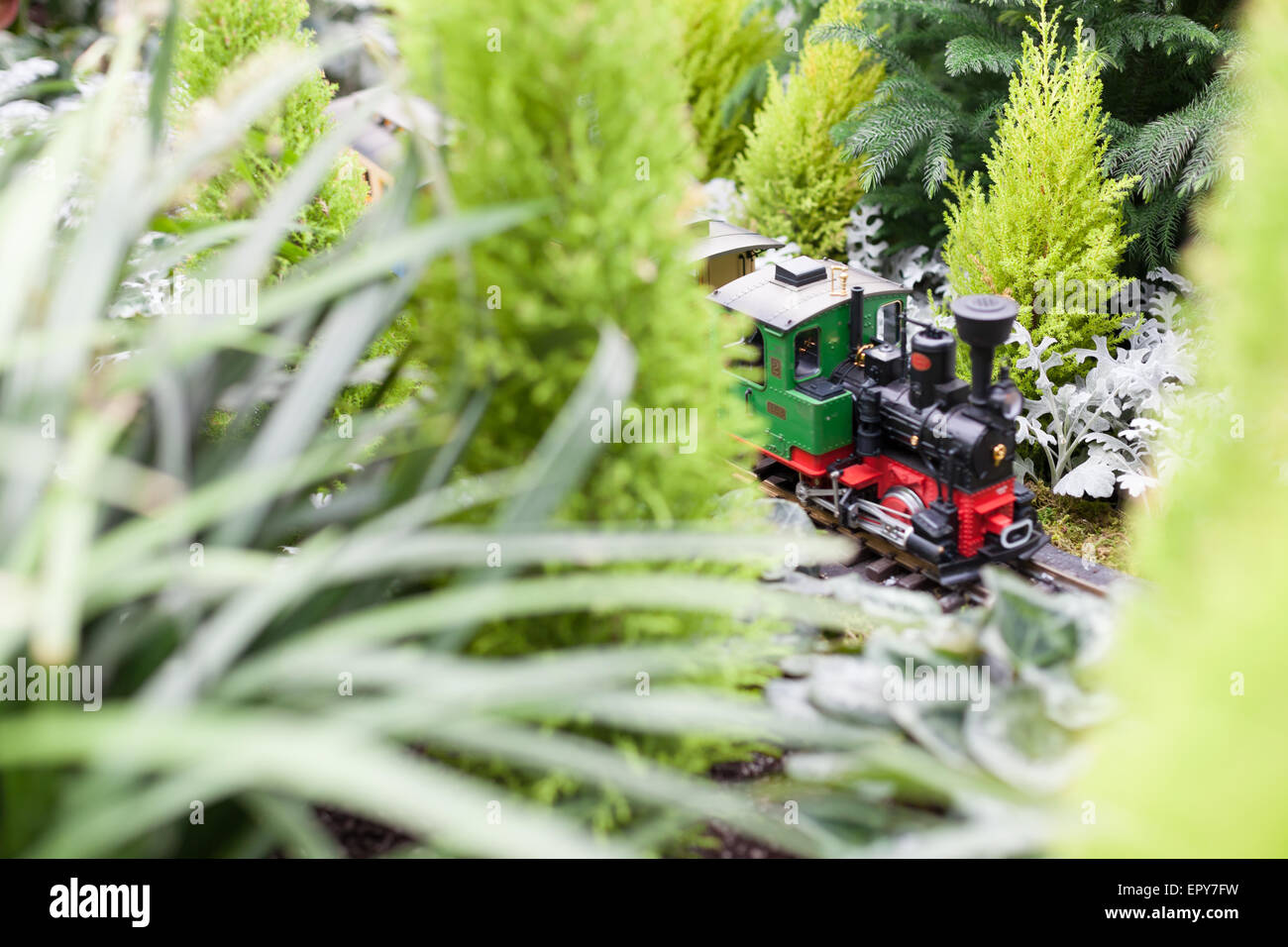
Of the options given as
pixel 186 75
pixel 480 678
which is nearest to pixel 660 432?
pixel 480 678

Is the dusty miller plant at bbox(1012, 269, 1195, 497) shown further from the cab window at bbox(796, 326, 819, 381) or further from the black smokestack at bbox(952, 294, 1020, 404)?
the black smokestack at bbox(952, 294, 1020, 404)

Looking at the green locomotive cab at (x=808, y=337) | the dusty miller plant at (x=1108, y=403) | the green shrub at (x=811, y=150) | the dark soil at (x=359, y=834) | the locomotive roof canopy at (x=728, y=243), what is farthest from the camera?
the green shrub at (x=811, y=150)

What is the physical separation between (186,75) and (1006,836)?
4.60 meters

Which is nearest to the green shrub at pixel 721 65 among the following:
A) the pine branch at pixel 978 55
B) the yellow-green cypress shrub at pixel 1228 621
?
the pine branch at pixel 978 55

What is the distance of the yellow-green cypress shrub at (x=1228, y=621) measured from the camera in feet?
5.57

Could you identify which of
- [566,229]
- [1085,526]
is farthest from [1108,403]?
[566,229]

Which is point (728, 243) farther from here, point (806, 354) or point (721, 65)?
point (721, 65)

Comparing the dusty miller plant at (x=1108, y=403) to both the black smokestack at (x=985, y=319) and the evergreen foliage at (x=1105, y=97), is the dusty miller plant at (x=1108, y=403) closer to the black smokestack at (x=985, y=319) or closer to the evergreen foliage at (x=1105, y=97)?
the evergreen foliage at (x=1105, y=97)

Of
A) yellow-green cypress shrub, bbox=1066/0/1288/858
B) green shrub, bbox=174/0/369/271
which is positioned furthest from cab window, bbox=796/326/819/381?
yellow-green cypress shrub, bbox=1066/0/1288/858

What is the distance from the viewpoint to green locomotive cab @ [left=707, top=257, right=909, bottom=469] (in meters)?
5.13

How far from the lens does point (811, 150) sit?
7113 millimetres

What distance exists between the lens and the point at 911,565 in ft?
16.1

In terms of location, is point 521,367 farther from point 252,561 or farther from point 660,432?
point 252,561

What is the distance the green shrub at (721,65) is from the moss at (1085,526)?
433cm
